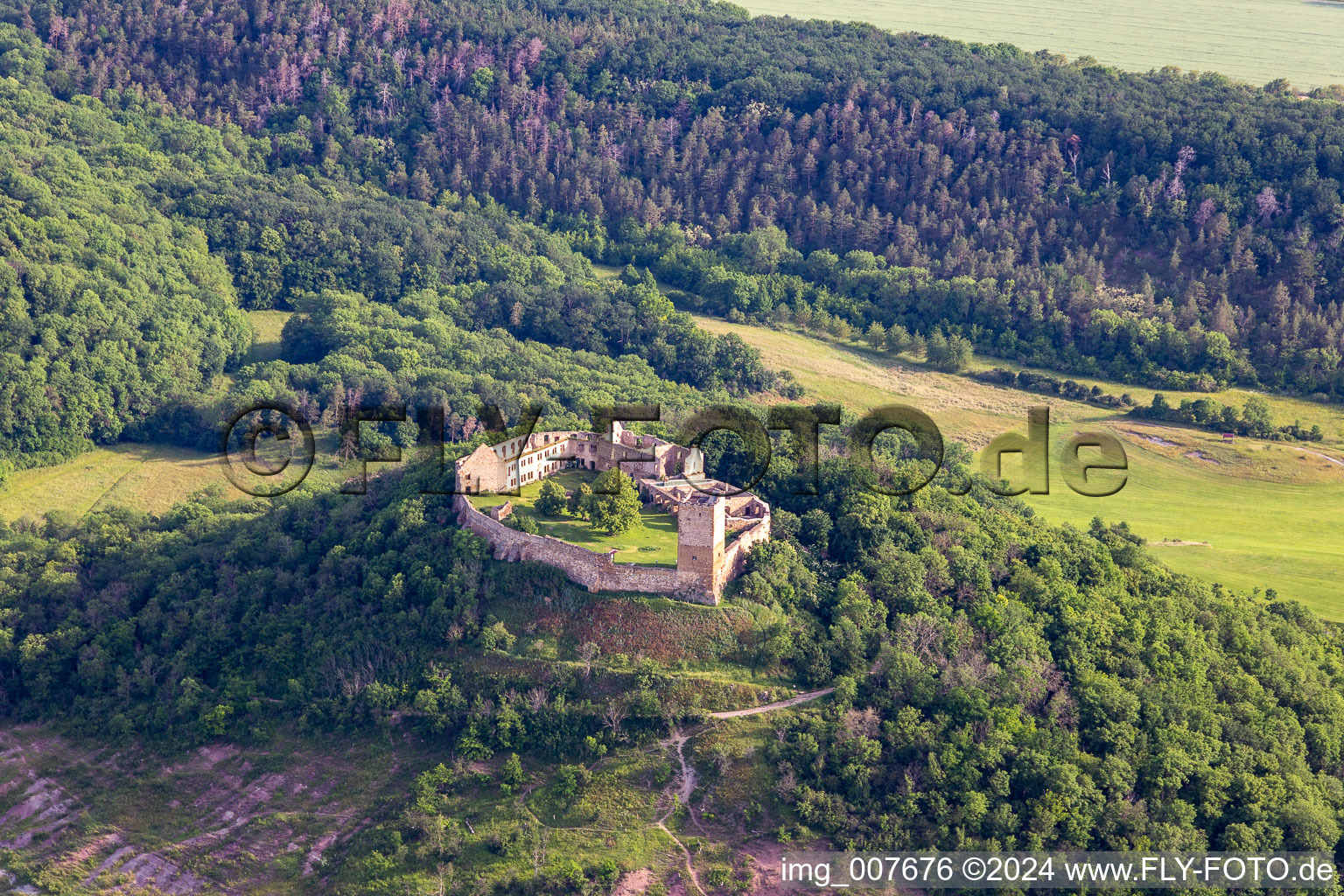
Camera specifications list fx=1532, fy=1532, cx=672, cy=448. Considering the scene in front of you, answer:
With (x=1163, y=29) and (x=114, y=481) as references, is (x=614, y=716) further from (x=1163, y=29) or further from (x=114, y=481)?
(x=1163, y=29)

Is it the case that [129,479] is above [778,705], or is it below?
above

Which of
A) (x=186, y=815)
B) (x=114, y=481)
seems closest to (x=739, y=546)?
(x=186, y=815)

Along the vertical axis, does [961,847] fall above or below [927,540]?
below

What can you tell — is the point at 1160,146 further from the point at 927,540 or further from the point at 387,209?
the point at 927,540

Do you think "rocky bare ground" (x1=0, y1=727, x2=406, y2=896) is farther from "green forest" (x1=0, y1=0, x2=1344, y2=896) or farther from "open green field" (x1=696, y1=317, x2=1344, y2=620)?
"open green field" (x1=696, y1=317, x2=1344, y2=620)

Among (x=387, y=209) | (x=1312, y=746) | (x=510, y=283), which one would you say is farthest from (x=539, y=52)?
(x=1312, y=746)

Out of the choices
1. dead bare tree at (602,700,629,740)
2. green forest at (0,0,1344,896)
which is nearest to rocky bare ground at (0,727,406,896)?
green forest at (0,0,1344,896)
